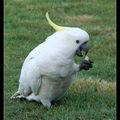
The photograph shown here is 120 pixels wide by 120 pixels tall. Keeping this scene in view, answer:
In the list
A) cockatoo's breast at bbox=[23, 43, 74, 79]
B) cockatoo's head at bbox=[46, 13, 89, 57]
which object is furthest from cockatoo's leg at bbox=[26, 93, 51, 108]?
cockatoo's head at bbox=[46, 13, 89, 57]

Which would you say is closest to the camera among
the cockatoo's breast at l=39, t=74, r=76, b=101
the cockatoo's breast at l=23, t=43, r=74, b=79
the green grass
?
the cockatoo's breast at l=23, t=43, r=74, b=79

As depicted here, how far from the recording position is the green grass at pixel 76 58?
149 inches

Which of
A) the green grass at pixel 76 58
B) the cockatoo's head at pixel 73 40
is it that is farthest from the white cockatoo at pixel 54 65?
the green grass at pixel 76 58

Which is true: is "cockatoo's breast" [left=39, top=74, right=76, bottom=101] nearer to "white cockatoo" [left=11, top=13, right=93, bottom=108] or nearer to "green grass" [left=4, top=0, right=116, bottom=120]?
"white cockatoo" [left=11, top=13, right=93, bottom=108]

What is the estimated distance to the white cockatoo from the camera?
11.5 ft

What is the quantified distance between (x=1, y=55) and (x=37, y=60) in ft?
7.11

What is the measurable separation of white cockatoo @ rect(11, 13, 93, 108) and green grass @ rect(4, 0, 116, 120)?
22 centimetres

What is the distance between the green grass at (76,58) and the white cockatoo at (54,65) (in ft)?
0.71

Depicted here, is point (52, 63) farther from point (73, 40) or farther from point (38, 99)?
point (38, 99)

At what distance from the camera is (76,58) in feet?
19.0

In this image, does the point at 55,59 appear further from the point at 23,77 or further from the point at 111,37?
the point at 111,37

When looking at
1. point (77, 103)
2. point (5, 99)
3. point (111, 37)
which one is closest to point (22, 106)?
point (5, 99)

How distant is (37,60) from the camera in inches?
142

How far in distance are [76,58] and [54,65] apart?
230 centimetres
